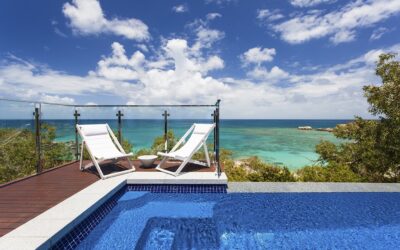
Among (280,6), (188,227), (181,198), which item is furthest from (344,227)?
(280,6)

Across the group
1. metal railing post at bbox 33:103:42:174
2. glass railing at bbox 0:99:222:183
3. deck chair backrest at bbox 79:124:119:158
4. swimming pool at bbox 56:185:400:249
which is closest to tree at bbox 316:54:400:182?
swimming pool at bbox 56:185:400:249

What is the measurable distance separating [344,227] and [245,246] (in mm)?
1513

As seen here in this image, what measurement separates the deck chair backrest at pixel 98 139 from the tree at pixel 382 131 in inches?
251

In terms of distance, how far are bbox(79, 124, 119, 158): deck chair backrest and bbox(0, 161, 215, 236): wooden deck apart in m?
0.47

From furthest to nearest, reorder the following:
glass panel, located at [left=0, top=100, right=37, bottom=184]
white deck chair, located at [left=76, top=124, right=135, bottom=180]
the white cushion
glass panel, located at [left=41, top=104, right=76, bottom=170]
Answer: glass panel, located at [left=41, top=104, right=76, bottom=170] → the white cushion → glass panel, located at [left=0, top=100, right=37, bottom=184] → white deck chair, located at [left=76, top=124, right=135, bottom=180]

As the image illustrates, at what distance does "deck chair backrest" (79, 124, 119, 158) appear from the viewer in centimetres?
482

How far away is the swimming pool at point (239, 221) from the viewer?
2.86 m

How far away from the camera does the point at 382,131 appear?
19.2ft

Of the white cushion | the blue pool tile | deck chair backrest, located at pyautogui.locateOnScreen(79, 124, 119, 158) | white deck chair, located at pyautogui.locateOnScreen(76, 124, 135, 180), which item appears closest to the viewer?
the blue pool tile

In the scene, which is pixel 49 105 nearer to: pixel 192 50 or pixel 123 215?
pixel 123 215

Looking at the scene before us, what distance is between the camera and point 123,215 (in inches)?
140

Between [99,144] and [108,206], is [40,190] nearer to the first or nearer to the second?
[108,206]

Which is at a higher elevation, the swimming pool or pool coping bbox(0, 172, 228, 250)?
pool coping bbox(0, 172, 228, 250)

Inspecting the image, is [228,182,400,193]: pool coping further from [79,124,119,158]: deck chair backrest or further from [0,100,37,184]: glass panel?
[0,100,37,184]: glass panel
